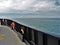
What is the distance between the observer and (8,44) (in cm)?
1756

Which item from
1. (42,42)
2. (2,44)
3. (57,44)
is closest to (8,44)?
(2,44)

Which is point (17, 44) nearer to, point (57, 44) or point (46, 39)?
point (46, 39)

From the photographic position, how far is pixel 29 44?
16.1 m

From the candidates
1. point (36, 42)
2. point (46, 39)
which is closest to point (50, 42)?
point (46, 39)

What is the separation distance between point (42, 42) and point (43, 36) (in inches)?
16.3

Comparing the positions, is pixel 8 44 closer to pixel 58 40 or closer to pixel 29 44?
pixel 29 44

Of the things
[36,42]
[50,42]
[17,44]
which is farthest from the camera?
[17,44]

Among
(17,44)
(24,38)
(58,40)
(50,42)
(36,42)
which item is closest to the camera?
(58,40)

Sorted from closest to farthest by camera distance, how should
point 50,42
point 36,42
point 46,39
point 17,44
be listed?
1. point 50,42
2. point 46,39
3. point 36,42
4. point 17,44

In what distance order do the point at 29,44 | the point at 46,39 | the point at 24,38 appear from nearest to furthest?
the point at 46,39 → the point at 29,44 → the point at 24,38

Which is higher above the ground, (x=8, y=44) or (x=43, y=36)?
(x=43, y=36)

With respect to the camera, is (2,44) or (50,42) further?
(2,44)

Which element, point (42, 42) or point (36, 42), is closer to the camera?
point (42, 42)

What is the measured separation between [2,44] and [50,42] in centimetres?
780
